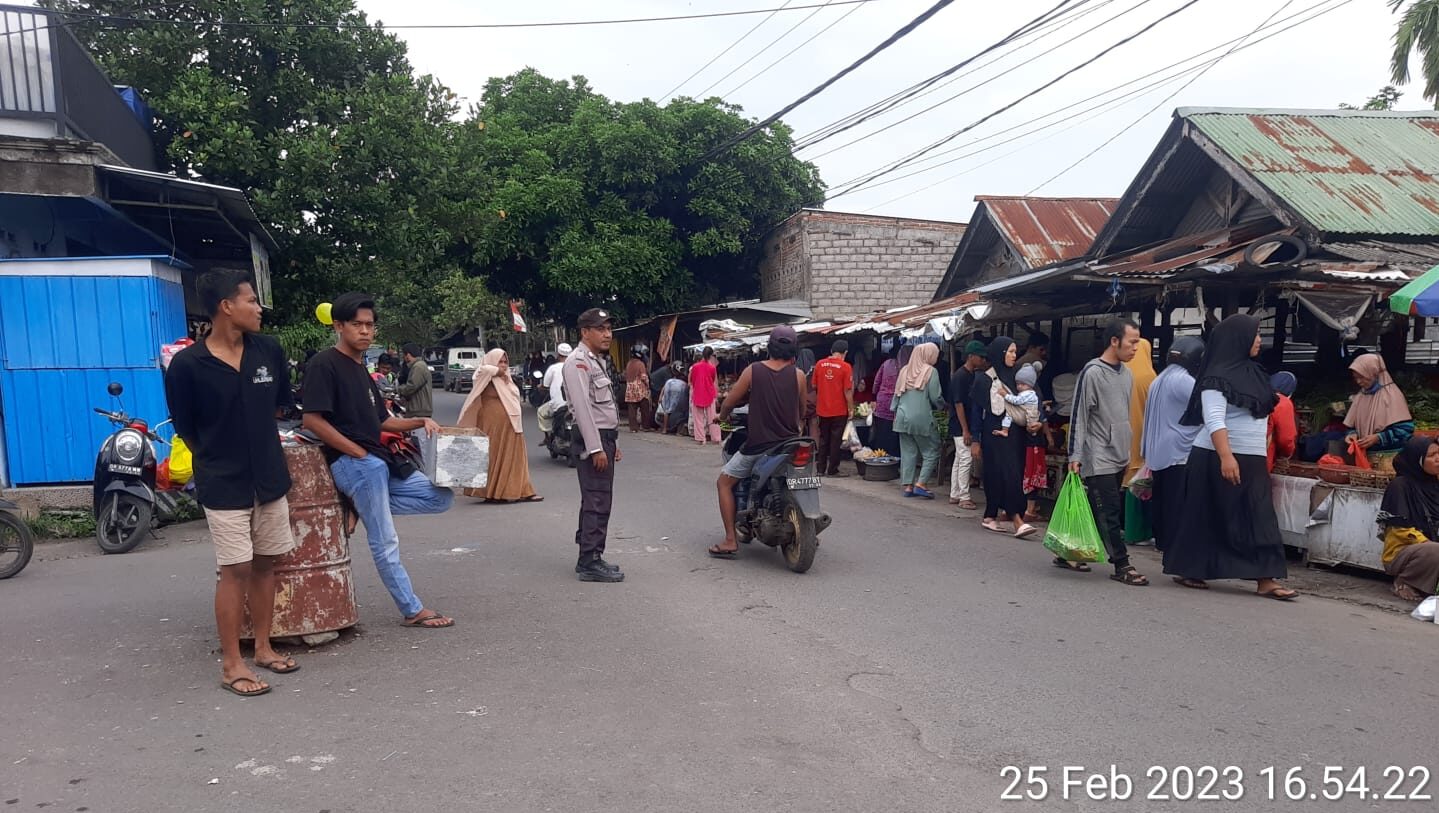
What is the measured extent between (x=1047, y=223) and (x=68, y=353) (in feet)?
44.6

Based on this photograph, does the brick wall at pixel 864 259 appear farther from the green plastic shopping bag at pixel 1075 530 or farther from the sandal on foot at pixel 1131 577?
the sandal on foot at pixel 1131 577

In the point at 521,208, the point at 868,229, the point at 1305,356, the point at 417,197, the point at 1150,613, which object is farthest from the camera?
the point at 521,208

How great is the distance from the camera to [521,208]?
22594 millimetres

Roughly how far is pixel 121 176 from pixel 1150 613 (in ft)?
32.6

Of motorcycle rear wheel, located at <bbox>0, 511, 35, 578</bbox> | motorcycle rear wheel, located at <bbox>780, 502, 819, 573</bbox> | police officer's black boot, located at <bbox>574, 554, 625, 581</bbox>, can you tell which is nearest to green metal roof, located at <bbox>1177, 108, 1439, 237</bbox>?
motorcycle rear wheel, located at <bbox>780, 502, 819, 573</bbox>

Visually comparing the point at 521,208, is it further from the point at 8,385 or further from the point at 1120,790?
the point at 1120,790

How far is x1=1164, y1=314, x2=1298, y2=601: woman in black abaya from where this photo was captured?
5883mm

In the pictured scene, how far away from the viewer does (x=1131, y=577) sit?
253 inches

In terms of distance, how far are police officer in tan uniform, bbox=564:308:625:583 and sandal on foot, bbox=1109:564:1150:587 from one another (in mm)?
3390

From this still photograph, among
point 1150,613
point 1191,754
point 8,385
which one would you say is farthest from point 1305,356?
point 8,385

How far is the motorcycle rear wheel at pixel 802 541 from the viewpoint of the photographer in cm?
658

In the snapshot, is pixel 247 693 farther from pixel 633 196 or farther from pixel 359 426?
pixel 633 196

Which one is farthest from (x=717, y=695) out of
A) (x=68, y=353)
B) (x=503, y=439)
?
(x=68, y=353)

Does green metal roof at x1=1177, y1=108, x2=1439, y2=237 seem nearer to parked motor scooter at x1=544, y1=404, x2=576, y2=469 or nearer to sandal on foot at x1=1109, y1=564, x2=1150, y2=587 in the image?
sandal on foot at x1=1109, y1=564, x2=1150, y2=587
